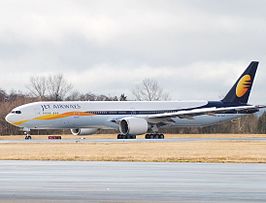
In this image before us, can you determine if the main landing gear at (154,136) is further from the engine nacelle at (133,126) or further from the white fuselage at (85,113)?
the white fuselage at (85,113)

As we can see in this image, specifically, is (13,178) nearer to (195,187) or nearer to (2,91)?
(195,187)

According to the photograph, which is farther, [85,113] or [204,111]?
[204,111]

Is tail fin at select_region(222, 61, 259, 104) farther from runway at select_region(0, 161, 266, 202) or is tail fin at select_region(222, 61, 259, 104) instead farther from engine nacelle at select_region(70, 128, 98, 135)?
runway at select_region(0, 161, 266, 202)

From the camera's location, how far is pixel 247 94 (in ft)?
264

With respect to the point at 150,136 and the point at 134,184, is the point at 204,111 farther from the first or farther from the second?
the point at 134,184

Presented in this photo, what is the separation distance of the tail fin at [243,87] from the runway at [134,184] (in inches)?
2016

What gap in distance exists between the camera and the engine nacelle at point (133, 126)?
237 ft

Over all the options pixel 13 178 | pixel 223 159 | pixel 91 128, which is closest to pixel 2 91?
pixel 91 128

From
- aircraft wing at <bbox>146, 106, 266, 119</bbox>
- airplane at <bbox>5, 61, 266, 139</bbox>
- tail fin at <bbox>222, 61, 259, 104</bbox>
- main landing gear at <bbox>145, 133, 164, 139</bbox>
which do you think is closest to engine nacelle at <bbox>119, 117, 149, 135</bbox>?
airplane at <bbox>5, 61, 266, 139</bbox>

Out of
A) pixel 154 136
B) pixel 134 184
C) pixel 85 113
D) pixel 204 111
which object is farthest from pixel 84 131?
pixel 134 184

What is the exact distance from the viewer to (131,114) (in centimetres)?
7494

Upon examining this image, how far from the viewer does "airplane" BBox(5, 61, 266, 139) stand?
7219 cm

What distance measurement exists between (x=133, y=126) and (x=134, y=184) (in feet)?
167

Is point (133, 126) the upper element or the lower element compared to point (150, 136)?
upper
